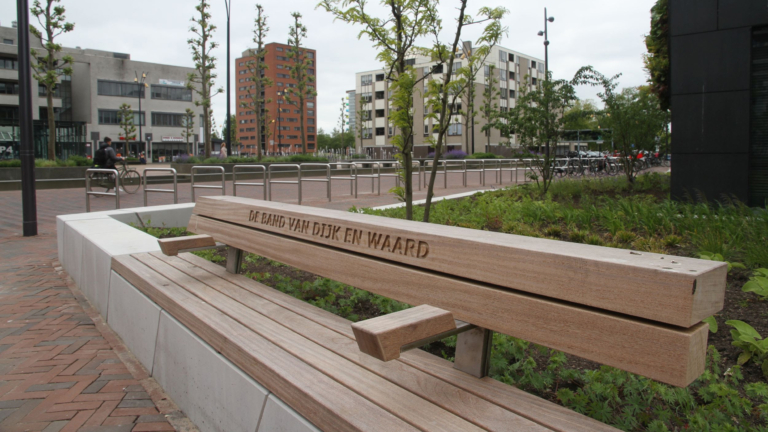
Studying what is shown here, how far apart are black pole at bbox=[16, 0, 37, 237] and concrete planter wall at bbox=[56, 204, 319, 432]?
10.2 feet

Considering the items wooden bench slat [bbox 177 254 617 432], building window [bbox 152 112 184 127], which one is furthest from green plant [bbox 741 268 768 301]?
building window [bbox 152 112 184 127]

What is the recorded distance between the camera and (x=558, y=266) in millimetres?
1713

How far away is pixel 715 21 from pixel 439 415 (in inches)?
306

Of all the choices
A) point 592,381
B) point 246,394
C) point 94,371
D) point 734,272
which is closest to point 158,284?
point 94,371

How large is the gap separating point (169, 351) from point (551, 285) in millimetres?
2266

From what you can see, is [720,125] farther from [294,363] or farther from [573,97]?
[294,363]

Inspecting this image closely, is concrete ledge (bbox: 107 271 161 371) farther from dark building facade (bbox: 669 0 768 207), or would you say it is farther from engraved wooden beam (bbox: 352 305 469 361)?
dark building facade (bbox: 669 0 768 207)

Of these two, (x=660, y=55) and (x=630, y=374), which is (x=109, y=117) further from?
(x=630, y=374)

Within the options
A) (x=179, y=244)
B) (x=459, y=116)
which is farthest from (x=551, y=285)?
(x=459, y=116)

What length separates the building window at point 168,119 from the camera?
69.2 m

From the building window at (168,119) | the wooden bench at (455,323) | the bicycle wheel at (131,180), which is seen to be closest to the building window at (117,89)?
the building window at (168,119)

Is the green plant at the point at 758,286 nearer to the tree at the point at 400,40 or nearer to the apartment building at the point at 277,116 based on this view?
the tree at the point at 400,40

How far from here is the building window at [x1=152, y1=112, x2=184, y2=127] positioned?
69238 mm

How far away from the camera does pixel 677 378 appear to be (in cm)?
146
